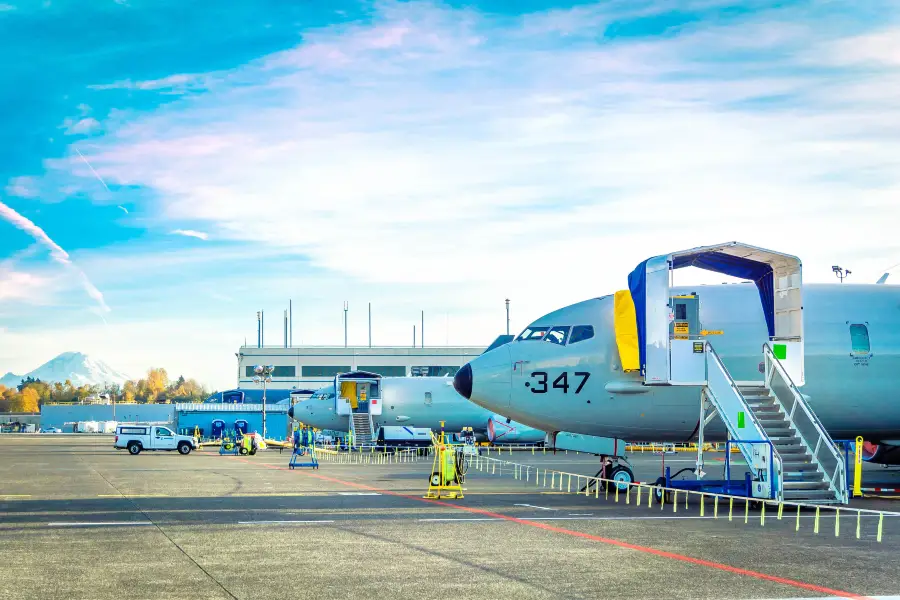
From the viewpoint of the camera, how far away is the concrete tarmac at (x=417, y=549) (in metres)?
11.9

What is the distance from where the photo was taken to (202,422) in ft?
315

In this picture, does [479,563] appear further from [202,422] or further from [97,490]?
[202,422]

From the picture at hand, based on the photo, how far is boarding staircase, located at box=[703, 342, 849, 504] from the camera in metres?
21.8

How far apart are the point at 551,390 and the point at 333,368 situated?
4420 inches

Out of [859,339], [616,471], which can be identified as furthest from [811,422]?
[616,471]

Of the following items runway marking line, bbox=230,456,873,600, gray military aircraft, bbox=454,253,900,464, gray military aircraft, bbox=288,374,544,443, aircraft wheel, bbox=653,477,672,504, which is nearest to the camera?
runway marking line, bbox=230,456,873,600

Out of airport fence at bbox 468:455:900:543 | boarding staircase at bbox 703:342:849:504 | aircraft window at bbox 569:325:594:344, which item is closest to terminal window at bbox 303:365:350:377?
airport fence at bbox 468:455:900:543

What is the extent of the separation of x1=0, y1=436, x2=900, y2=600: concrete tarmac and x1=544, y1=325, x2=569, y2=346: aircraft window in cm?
421

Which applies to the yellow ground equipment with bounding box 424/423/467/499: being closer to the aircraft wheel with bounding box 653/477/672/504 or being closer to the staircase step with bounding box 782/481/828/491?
the aircraft wheel with bounding box 653/477/672/504

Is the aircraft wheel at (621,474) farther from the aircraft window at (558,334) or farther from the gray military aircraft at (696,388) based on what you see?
the aircraft window at (558,334)

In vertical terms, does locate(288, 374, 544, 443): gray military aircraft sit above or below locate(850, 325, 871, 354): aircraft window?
below

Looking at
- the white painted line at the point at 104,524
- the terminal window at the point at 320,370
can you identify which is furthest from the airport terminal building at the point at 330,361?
the white painted line at the point at 104,524

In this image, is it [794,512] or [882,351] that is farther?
[882,351]

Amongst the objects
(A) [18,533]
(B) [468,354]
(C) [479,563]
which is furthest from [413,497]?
(B) [468,354]
